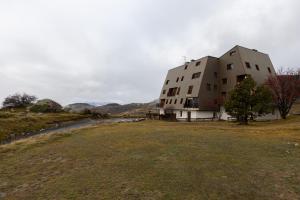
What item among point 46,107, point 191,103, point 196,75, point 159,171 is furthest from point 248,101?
point 46,107

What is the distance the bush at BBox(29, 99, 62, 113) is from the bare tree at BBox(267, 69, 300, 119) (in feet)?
191

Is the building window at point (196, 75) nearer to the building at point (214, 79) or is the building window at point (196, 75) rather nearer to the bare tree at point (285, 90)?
the building at point (214, 79)

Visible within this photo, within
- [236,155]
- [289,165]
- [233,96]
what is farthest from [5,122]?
[289,165]

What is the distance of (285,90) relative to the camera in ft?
128

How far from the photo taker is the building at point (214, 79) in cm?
4900

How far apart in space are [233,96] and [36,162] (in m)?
26.8

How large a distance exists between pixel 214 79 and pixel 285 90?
16.1 meters

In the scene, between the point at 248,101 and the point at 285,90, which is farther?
the point at 285,90

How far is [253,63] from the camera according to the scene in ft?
166

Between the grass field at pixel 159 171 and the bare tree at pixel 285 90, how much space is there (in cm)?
2273

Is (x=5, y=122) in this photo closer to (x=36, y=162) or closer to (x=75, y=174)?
(x=36, y=162)

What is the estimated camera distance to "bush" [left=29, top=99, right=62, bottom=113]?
70.6 m

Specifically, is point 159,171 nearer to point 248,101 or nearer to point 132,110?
point 248,101

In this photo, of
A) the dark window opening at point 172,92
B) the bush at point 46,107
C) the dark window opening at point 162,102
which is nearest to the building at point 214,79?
the dark window opening at point 172,92
